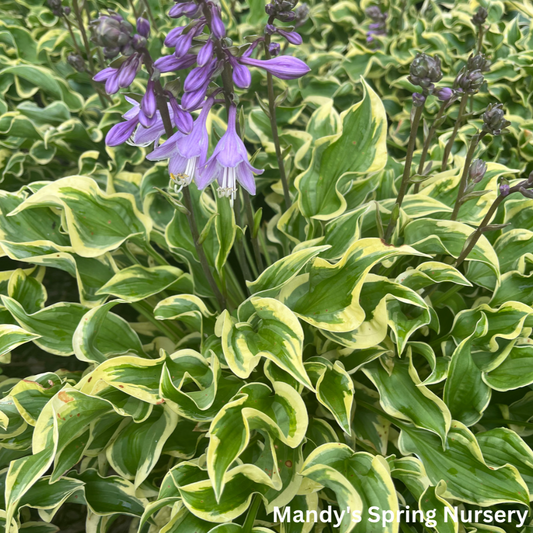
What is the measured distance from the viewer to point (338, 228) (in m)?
1.65

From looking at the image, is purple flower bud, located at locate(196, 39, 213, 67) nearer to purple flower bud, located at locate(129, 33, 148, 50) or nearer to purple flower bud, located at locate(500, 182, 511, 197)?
purple flower bud, located at locate(129, 33, 148, 50)

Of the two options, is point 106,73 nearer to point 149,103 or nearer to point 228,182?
point 149,103

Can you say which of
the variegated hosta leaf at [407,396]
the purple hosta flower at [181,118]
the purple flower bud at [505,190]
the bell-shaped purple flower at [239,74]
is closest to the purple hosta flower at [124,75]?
the purple hosta flower at [181,118]

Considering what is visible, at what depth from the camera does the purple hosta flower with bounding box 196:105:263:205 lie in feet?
3.75

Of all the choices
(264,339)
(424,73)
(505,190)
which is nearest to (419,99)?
(424,73)

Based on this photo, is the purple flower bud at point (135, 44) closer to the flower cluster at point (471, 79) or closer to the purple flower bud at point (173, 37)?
the purple flower bud at point (173, 37)

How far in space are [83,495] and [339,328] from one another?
0.99 meters

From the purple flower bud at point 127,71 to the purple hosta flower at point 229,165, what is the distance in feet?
0.83

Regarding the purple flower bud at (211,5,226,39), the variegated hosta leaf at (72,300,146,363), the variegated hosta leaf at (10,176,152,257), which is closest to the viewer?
the purple flower bud at (211,5,226,39)

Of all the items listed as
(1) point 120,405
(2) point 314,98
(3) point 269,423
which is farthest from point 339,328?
(2) point 314,98

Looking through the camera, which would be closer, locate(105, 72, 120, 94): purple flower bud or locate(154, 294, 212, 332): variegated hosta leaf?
locate(105, 72, 120, 94): purple flower bud

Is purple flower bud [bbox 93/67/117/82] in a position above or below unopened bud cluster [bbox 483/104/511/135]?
above

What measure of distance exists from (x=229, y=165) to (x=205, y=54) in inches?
10.0

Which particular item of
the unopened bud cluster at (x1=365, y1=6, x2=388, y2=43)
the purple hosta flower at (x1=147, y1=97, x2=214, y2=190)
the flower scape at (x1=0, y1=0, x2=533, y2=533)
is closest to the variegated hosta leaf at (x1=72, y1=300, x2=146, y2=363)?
the flower scape at (x1=0, y1=0, x2=533, y2=533)
